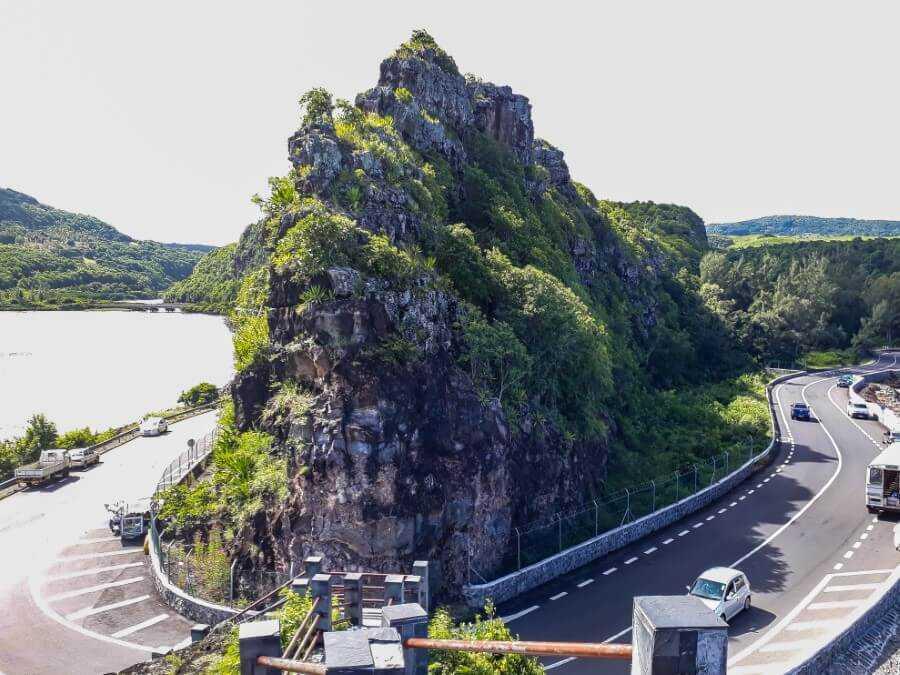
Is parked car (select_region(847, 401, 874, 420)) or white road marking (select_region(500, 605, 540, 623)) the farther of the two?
parked car (select_region(847, 401, 874, 420))

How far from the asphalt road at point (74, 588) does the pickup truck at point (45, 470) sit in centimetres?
72

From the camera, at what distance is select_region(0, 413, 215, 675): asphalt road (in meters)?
21.8

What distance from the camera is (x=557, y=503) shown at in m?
28.5

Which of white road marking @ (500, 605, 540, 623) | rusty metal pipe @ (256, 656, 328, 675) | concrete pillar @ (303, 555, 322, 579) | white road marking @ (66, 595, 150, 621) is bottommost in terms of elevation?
white road marking @ (66, 595, 150, 621)

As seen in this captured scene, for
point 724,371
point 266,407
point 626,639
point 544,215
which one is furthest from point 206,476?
point 724,371

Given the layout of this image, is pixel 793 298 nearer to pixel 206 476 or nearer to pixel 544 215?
pixel 544 215

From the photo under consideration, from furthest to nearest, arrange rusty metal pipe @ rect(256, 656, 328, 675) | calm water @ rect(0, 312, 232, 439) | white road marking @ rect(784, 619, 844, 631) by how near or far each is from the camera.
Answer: calm water @ rect(0, 312, 232, 439), white road marking @ rect(784, 619, 844, 631), rusty metal pipe @ rect(256, 656, 328, 675)

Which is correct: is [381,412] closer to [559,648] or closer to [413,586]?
[413,586]

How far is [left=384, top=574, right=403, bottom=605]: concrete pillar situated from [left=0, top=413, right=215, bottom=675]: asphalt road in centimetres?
1549

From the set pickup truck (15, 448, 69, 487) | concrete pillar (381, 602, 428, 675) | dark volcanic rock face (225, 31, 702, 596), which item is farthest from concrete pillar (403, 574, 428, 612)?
pickup truck (15, 448, 69, 487)

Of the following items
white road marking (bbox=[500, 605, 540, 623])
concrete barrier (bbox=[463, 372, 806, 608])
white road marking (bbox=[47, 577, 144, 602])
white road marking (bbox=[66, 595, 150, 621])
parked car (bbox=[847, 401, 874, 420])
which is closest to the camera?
white road marking (bbox=[500, 605, 540, 623])

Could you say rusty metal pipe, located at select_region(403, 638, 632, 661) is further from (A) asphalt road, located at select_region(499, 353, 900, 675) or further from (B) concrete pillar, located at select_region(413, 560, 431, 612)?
(A) asphalt road, located at select_region(499, 353, 900, 675)

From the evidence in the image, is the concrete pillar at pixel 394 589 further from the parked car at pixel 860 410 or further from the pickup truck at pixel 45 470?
the parked car at pixel 860 410

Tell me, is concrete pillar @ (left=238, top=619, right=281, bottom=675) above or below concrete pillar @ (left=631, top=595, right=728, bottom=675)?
below
